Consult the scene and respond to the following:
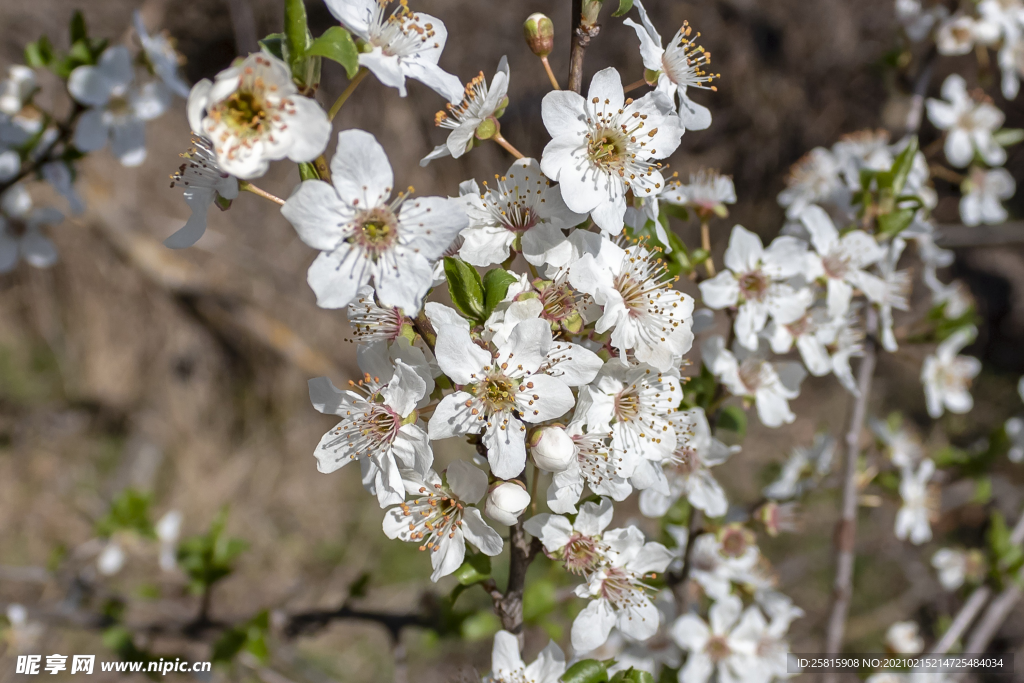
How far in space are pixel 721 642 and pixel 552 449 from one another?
948mm

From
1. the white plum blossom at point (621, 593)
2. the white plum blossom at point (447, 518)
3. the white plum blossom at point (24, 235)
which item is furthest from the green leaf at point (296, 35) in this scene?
→ the white plum blossom at point (24, 235)

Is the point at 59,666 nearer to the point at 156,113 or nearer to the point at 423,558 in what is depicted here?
the point at 156,113

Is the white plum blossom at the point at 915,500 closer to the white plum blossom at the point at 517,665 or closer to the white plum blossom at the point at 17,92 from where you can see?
the white plum blossom at the point at 517,665

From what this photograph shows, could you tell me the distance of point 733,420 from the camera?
1288 mm

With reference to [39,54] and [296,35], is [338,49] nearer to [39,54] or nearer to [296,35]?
[296,35]

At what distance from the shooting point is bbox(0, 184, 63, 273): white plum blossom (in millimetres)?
1882

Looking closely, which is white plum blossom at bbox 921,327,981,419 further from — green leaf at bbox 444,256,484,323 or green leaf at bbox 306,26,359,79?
green leaf at bbox 306,26,359,79

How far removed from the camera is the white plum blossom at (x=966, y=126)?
179cm

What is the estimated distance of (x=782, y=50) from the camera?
439cm

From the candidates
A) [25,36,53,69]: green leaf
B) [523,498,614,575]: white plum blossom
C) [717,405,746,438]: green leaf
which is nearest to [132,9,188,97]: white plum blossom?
[25,36,53,69]: green leaf

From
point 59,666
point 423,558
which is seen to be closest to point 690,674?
point 59,666

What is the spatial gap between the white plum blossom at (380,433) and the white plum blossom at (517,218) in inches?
8.1

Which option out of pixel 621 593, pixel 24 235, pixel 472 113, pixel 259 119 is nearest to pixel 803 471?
pixel 621 593

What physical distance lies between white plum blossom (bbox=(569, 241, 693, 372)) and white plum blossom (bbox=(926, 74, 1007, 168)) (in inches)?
55.8
